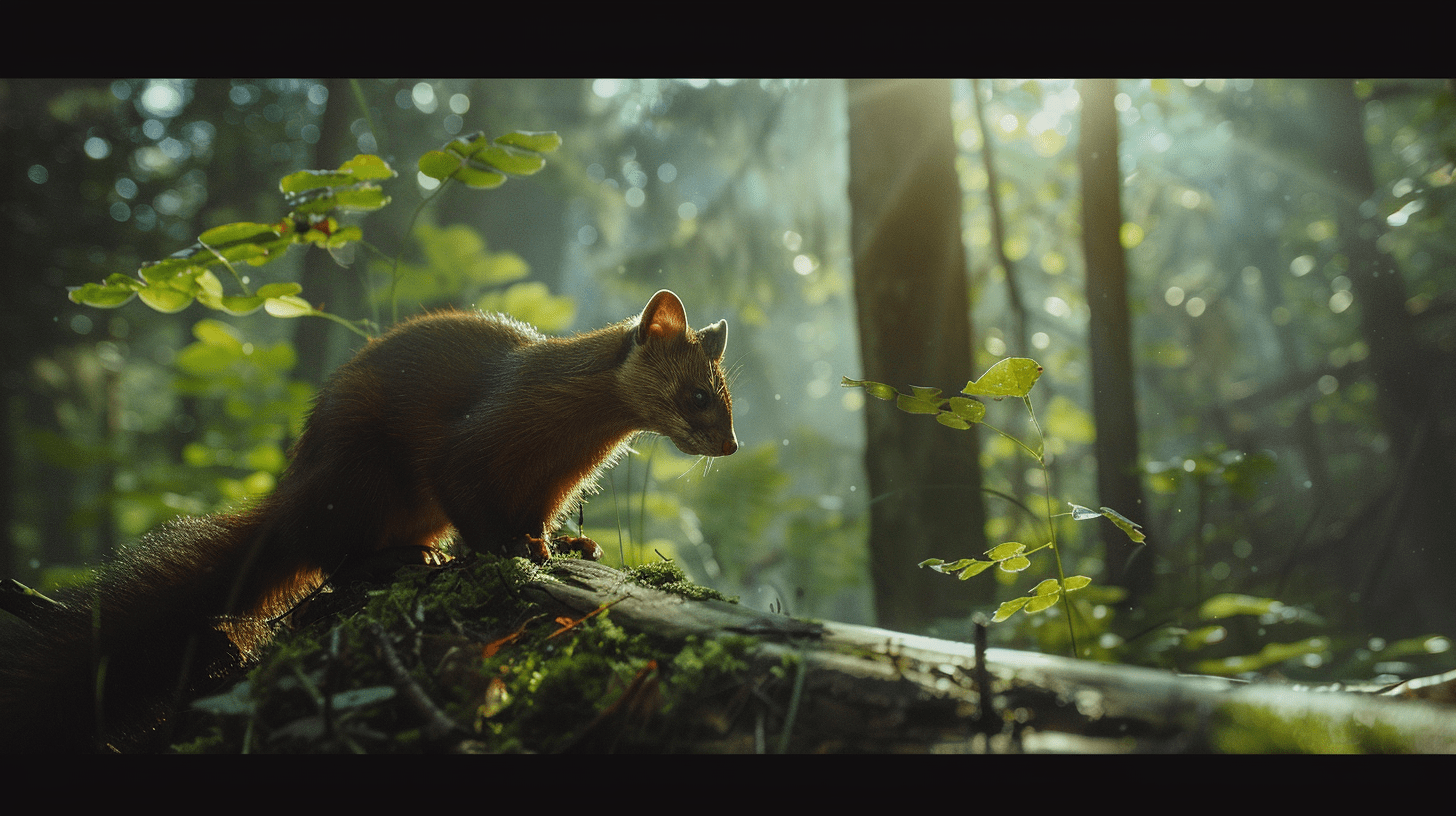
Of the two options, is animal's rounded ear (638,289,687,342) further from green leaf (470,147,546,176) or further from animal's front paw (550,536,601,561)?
animal's front paw (550,536,601,561)

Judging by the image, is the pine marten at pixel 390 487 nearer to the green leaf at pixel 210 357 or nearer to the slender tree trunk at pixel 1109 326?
the green leaf at pixel 210 357

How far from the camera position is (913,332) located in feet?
12.4

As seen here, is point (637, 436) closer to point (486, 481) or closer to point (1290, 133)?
point (486, 481)

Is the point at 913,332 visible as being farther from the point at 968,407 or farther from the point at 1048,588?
the point at 1048,588

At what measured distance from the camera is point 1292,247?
52.0 feet

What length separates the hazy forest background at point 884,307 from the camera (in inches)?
150

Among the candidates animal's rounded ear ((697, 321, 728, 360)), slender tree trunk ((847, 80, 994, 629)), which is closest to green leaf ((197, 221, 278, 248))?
animal's rounded ear ((697, 321, 728, 360))

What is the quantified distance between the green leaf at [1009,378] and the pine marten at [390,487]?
3.56 feet

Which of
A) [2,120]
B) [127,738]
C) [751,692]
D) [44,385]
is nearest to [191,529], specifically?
[127,738]

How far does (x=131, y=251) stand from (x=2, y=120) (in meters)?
2.17

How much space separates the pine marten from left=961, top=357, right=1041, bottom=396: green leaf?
1085 millimetres

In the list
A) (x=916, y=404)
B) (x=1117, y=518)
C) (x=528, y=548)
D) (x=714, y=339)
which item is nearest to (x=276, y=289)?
(x=528, y=548)

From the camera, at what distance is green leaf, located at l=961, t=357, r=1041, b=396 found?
5.86 ft

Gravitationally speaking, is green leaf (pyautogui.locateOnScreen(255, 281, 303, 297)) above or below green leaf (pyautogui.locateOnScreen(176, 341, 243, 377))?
below
